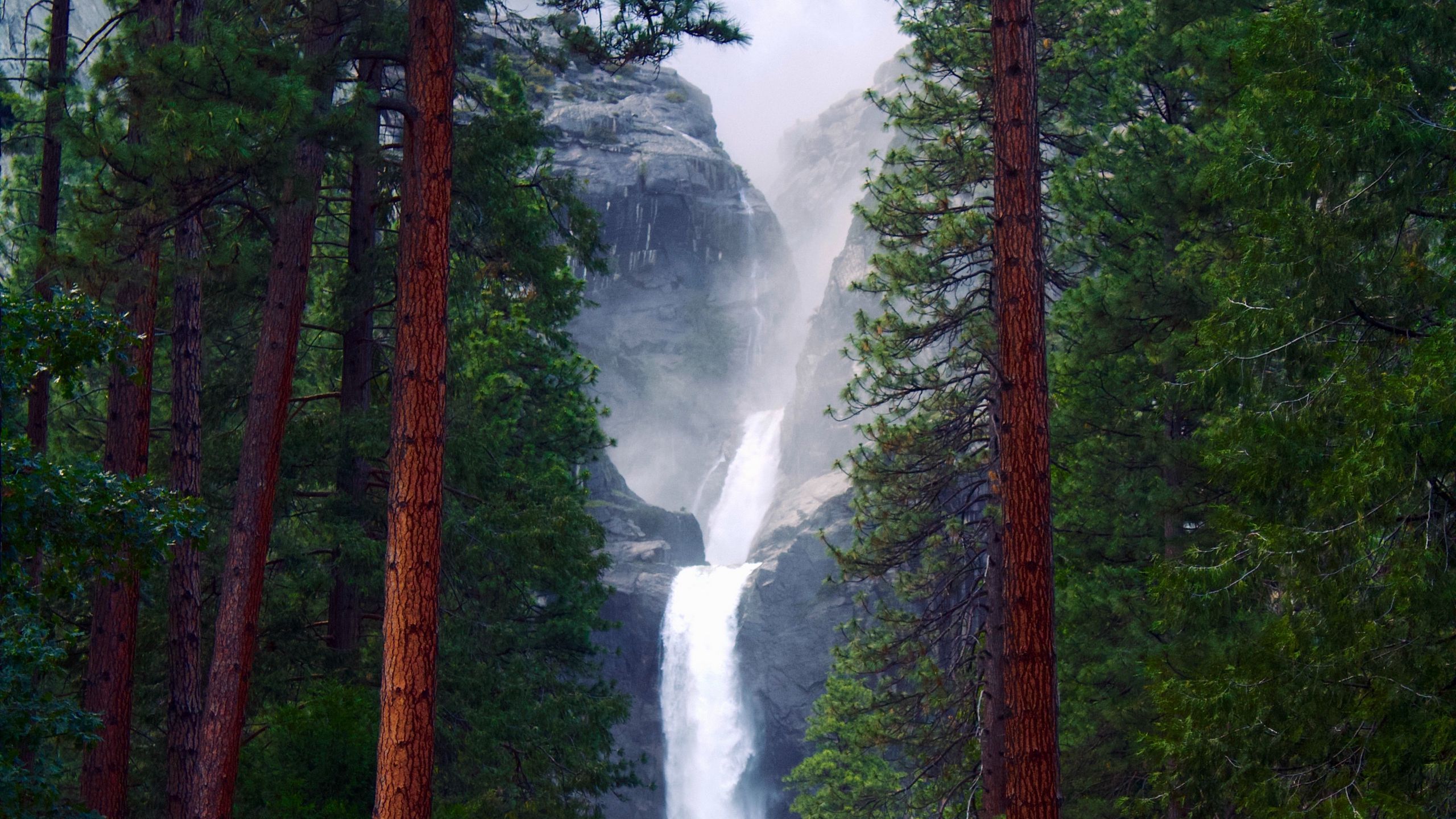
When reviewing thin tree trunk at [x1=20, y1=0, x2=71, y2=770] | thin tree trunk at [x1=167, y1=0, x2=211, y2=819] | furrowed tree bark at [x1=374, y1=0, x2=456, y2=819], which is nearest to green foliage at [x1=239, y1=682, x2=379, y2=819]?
thin tree trunk at [x1=167, y1=0, x2=211, y2=819]

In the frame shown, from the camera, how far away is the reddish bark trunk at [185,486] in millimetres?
Result: 8969

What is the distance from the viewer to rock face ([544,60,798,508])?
2290 inches

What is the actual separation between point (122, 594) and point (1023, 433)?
7.44 meters

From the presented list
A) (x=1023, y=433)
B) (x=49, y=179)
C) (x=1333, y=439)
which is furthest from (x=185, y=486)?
(x=1333, y=439)

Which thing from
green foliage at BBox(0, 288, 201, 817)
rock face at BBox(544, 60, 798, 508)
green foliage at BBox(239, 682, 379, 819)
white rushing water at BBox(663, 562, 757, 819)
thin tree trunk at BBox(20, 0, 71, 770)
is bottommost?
white rushing water at BBox(663, 562, 757, 819)

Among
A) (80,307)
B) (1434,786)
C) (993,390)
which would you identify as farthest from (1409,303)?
(80,307)

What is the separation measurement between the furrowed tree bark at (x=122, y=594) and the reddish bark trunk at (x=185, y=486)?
0.83ft

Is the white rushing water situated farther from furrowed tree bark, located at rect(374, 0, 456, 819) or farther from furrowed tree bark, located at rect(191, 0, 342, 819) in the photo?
furrowed tree bark, located at rect(374, 0, 456, 819)

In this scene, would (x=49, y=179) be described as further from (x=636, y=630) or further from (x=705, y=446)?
(x=705, y=446)

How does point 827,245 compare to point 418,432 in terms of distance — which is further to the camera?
point 827,245

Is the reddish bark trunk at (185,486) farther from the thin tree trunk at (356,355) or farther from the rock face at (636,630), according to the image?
the rock face at (636,630)

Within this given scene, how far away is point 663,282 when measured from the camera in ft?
199

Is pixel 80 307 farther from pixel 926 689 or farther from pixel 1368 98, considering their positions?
pixel 926 689

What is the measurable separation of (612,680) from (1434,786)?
35.3 feet
